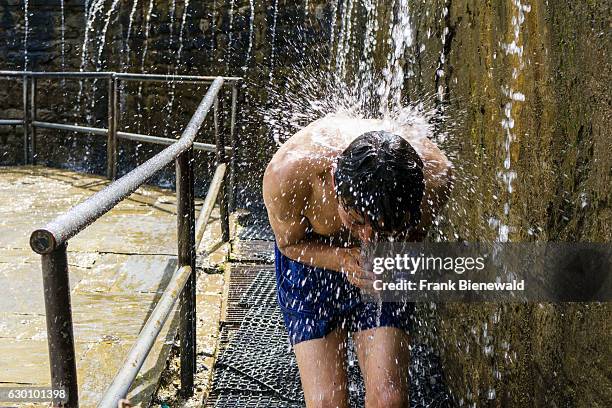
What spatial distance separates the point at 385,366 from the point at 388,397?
0.10 meters

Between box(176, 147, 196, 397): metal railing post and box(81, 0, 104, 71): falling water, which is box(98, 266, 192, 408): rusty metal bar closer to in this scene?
box(176, 147, 196, 397): metal railing post

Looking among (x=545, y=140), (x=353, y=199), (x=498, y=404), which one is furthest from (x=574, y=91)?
(x=498, y=404)

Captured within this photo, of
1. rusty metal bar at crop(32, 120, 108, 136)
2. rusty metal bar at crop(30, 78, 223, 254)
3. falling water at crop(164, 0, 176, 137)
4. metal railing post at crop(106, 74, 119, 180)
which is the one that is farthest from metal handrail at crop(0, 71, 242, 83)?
rusty metal bar at crop(30, 78, 223, 254)

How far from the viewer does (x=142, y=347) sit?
2.23m

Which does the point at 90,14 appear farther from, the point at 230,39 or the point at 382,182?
the point at 382,182

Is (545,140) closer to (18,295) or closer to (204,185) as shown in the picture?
(18,295)

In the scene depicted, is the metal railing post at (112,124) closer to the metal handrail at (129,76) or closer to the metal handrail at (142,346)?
the metal handrail at (129,76)

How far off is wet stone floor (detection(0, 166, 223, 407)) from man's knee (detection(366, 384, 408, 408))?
3.56 feet

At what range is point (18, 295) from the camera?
3953mm

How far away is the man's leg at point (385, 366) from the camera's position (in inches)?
89.6

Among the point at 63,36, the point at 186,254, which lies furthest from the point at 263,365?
the point at 63,36

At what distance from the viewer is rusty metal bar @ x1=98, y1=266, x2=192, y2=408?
75.9 inches

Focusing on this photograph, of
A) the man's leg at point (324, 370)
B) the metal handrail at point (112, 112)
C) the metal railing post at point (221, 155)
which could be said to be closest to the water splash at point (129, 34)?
the metal handrail at point (112, 112)

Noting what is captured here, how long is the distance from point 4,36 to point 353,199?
9259 millimetres
